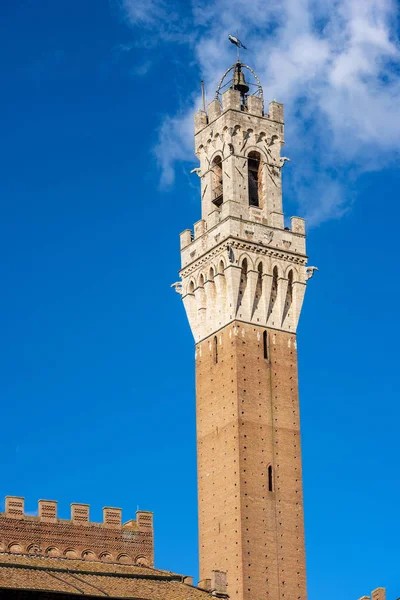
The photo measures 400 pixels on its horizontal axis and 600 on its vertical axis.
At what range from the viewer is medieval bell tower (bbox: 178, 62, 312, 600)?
55031mm

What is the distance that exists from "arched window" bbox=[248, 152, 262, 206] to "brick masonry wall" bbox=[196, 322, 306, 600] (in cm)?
670

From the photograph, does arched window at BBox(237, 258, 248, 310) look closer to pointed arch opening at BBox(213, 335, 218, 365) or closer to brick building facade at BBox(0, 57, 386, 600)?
brick building facade at BBox(0, 57, 386, 600)

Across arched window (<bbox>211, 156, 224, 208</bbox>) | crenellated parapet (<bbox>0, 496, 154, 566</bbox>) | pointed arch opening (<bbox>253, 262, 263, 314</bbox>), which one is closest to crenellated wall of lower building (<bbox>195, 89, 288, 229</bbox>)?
arched window (<bbox>211, 156, 224, 208</bbox>)

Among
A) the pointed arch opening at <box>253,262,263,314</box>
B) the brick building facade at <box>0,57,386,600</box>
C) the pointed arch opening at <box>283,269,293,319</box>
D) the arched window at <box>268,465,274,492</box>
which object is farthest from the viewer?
the pointed arch opening at <box>283,269,293,319</box>

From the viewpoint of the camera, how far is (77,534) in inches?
1991

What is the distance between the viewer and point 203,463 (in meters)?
58.0

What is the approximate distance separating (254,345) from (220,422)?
3.48 m

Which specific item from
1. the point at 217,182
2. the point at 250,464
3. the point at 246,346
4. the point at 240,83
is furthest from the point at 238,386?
the point at 240,83

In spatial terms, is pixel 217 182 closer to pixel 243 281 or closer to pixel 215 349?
pixel 243 281

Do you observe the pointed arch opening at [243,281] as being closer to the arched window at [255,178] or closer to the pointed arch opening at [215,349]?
the pointed arch opening at [215,349]

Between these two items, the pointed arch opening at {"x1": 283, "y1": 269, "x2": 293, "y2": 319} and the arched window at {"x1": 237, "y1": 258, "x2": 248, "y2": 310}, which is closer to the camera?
the arched window at {"x1": 237, "y1": 258, "x2": 248, "y2": 310}

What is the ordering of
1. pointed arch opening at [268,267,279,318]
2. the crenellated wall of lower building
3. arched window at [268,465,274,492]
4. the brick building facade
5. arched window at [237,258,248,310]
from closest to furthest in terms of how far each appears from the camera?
the brick building facade
arched window at [268,465,274,492]
arched window at [237,258,248,310]
pointed arch opening at [268,267,279,318]
the crenellated wall of lower building

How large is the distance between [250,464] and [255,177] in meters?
14.0

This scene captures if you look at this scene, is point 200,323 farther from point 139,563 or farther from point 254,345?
point 139,563
